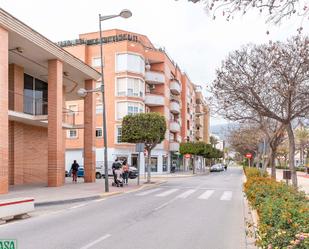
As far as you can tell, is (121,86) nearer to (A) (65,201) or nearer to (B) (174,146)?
(B) (174,146)

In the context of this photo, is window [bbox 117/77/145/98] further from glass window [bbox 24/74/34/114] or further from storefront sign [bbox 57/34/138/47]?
glass window [bbox 24/74/34/114]

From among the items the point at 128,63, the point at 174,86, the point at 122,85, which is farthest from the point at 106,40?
the point at 174,86

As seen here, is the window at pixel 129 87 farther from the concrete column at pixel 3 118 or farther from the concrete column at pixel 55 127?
the concrete column at pixel 3 118

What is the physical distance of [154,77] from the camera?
50094mm

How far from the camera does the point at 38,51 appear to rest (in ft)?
66.9

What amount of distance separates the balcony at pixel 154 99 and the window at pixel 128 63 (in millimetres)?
4634

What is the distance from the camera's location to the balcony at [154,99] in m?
49.4

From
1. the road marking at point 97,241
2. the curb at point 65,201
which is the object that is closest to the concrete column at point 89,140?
the curb at point 65,201

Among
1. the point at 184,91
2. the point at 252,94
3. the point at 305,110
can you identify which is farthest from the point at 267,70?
the point at 184,91

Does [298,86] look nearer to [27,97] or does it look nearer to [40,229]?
[40,229]

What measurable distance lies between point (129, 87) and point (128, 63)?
9.21ft

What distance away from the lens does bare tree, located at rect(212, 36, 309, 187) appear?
586 inches

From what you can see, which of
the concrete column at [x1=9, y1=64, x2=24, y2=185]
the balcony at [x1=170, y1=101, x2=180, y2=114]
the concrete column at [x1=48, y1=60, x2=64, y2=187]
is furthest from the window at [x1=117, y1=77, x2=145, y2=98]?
the concrete column at [x1=48, y1=60, x2=64, y2=187]

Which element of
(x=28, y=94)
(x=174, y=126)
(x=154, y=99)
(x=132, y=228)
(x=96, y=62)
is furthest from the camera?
(x=174, y=126)
